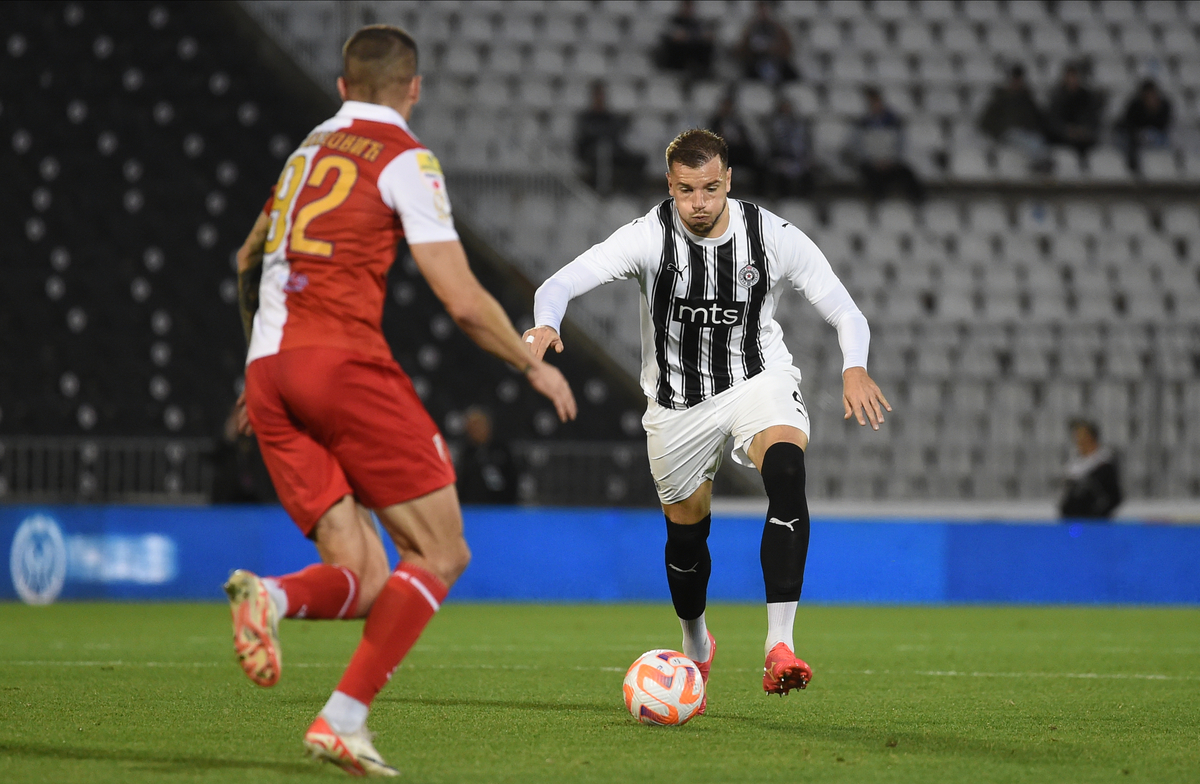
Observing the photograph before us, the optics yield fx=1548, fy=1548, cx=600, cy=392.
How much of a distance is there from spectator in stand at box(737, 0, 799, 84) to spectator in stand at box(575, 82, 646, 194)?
7.12ft

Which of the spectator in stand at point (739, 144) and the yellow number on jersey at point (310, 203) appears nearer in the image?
the yellow number on jersey at point (310, 203)

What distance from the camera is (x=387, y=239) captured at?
4312 millimetres

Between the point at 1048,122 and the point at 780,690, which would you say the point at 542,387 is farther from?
the point at 1048,122

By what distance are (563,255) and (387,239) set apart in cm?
1242

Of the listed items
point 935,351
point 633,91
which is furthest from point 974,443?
point 633,91

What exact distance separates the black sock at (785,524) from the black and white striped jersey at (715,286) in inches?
20.3

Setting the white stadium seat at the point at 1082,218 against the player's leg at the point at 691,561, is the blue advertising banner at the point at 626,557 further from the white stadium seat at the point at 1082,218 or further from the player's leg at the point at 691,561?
the player's leg at the point at 691,561

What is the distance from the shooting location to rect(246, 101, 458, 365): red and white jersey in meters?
4.23

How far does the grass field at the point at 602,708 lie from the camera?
446 cm

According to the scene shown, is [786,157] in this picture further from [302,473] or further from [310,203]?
[302,473]

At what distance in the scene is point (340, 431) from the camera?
4188mm

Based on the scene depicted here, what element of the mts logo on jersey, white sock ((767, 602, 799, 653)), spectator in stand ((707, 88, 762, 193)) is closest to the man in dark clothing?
spectator in stand ((707, 88, 762, 193))

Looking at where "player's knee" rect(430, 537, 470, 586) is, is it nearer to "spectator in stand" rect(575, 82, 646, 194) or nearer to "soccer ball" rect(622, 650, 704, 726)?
"soccer ball" rect(622, 650, 704, 726)

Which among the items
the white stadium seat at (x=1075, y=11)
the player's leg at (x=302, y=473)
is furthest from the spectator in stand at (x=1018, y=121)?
the player's leg at (x=302, y=473)
